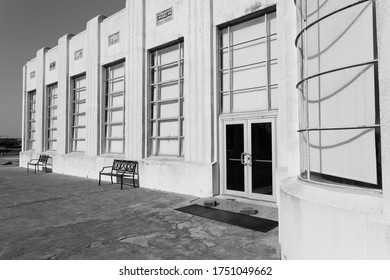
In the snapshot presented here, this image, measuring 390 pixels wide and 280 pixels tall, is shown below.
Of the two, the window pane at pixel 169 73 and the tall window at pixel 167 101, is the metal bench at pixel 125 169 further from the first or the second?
the window pane at pixel 169 73

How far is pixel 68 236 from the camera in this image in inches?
196

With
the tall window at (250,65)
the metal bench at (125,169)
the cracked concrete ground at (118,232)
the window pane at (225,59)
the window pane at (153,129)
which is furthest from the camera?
the window pane at (153,129)

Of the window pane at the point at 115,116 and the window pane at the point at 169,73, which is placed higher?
the window pane at the point at 169,73

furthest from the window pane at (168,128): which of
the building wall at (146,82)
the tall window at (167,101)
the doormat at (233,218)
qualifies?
the doormat at (233,218)

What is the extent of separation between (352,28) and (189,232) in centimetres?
433

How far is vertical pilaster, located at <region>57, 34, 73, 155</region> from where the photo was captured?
1500 cm

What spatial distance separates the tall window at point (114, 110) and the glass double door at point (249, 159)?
5810 millimetres

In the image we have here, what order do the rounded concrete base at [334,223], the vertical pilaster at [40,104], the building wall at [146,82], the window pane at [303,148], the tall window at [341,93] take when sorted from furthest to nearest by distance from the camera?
the vertical pilaster at [40,104]
the building wall at [146,82]
the window pane at [303,148]
the tall window at [341,93]
the rounded concrete base at [334,223]

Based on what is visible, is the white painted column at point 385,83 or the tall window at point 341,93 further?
the tall window at point 341,93

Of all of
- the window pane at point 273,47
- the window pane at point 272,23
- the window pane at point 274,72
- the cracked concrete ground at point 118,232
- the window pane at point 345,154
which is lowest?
the cracked concrete ground at point 118,232

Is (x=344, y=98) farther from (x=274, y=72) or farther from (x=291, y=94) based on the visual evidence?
(x=274, y=72)

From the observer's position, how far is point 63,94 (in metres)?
15.2

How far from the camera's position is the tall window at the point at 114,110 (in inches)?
481

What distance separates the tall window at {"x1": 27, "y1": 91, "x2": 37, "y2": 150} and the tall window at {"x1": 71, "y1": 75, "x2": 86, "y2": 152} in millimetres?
6927
